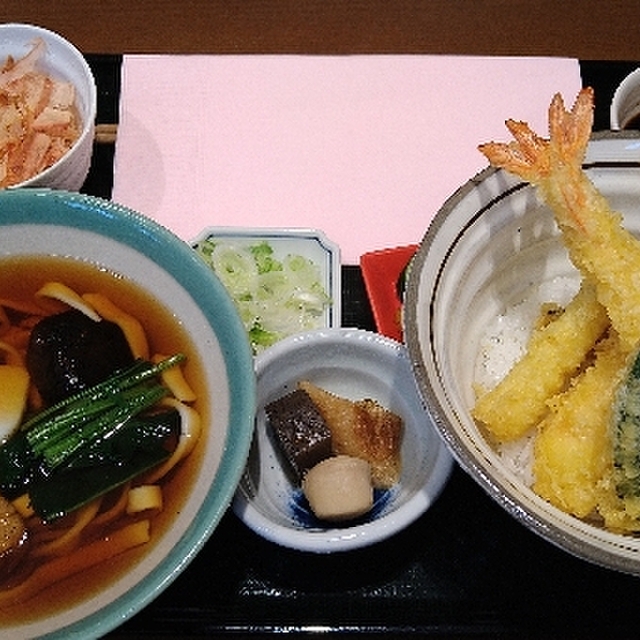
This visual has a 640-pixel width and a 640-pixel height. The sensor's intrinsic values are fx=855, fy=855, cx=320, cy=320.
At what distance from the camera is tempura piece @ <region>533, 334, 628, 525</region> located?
1.22m


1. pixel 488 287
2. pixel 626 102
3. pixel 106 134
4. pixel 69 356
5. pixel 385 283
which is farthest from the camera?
pixel 106 134

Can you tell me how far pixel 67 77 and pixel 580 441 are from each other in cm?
132

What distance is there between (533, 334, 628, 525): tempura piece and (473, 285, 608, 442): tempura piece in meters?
0.03

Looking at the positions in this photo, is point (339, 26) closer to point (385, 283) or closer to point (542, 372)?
point (385, 283)

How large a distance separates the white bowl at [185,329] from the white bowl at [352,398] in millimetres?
101

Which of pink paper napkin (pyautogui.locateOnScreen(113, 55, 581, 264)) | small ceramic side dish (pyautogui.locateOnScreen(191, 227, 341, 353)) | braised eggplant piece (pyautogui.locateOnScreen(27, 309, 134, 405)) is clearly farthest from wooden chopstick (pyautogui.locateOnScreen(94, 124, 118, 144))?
braised eggplant piece (pyautogui.locateOnScreen(27, 309, 134, 405))

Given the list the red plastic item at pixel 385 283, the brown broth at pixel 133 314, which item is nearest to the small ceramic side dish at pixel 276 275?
the red plastic item at pixel 385 283

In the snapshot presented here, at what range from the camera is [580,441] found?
1255 mm

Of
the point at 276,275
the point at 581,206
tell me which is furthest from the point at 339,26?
the point at 581,206

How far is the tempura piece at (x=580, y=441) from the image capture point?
4.01ft

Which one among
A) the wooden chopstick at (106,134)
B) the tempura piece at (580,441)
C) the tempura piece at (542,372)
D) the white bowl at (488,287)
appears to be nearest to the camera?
the white bowl at (488,287)

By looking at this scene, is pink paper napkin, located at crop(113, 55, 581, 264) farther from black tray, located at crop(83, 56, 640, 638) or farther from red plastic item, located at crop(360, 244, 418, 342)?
black tray, located at crop(83, 56, 640, 638)

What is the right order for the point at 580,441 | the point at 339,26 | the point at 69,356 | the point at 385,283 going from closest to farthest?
the point at 580,441 < the point at 69,356 < the point at 385,283 < the point at 339,26

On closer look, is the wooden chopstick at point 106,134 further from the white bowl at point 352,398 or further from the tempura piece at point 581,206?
the tempura piece at point 581,206
